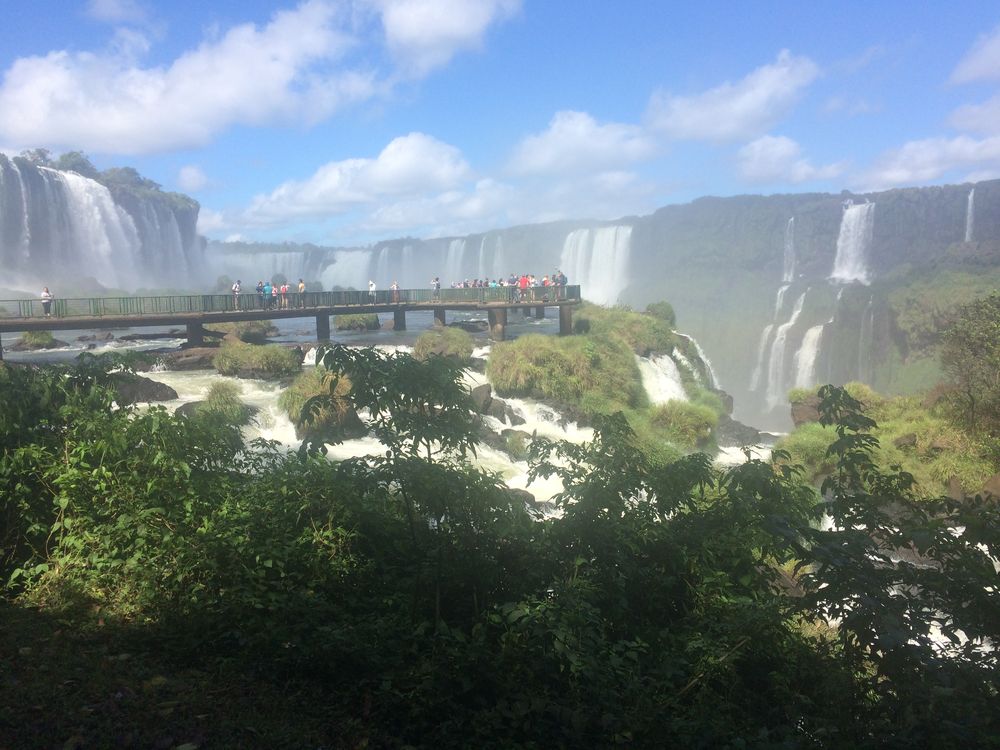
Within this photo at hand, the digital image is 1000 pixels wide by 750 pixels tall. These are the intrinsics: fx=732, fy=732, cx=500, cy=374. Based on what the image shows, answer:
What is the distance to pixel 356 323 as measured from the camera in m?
27.9

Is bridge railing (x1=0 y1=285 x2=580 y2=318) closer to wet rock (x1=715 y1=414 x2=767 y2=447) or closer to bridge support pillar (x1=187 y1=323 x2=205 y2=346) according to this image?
bridge support pillar (x1=187 y1=323 x2=205 y2=346)

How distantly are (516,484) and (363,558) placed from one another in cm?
838

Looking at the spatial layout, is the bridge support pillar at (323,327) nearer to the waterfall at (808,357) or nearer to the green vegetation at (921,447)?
the green vegetation at (921,447)

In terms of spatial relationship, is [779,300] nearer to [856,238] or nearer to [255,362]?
[856,238]


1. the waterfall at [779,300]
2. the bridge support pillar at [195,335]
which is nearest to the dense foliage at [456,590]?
the bridge support pillar at [195,335]

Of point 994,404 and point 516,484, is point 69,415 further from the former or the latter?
point 994,404

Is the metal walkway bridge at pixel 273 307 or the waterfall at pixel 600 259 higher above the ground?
the waterfall at pixel 600 259

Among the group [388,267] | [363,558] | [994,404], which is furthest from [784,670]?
[388,267]

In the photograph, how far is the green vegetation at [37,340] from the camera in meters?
22.0

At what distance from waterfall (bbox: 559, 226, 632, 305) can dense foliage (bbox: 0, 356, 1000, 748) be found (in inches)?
2012

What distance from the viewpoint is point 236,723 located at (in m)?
3.48

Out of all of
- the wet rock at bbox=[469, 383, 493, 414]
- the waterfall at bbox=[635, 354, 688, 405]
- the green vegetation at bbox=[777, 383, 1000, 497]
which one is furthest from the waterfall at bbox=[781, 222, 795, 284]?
the wet rock at bbox=[469, 383, 493, 414]

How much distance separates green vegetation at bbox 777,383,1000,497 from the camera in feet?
46.2

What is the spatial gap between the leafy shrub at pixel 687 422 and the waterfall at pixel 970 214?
129 ft
